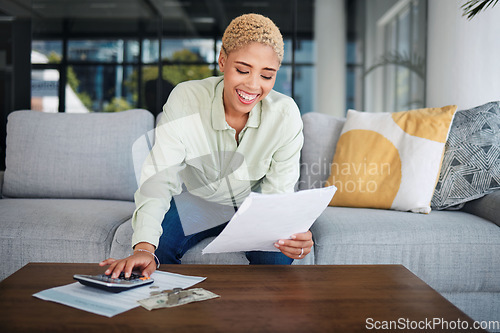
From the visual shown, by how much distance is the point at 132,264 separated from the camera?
99 centimetres

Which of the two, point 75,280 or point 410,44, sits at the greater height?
point 410,44

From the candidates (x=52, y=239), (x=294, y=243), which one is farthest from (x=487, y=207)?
(x=52, y=239)

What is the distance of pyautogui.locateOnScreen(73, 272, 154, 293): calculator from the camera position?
2.84 feet

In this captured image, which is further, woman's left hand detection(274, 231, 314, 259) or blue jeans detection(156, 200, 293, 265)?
blue jeans detection(156, 200, 293, 265)

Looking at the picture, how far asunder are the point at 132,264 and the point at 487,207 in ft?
4.88

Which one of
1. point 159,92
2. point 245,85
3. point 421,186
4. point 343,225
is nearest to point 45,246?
point 245,85

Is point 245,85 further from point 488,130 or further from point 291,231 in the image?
point 488,130

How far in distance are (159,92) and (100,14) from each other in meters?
1.00

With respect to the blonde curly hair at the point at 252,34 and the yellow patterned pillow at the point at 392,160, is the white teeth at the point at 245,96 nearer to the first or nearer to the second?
the blonde curly hair at the point at 252,34

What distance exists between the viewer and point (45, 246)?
1.62 m

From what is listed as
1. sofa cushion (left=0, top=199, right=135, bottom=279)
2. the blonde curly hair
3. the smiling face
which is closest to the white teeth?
the smiling face

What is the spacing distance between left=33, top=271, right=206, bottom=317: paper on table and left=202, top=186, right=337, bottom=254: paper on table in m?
0.13

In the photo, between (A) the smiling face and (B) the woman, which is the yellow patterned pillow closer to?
(B) the woman

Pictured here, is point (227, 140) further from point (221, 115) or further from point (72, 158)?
point (72, 158)
